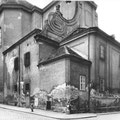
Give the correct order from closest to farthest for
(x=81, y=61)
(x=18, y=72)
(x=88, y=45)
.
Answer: (x=81, y=61) → (x=88, y=45) → (x=18, y=72)

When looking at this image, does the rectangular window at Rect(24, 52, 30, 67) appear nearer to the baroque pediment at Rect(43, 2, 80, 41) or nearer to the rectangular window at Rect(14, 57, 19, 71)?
the rectangular window at Rect(14, 57, 19, 71)

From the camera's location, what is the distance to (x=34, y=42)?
19.9 meters

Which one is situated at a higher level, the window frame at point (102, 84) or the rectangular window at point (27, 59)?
the rectangular window at point (27, 59)

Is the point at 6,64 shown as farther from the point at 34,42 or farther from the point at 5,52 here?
the point at 34,42

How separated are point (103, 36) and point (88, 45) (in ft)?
7.03

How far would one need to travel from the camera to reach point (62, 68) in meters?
16.0

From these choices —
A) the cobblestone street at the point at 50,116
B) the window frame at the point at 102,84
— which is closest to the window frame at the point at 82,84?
the window frame at the point at 102,84

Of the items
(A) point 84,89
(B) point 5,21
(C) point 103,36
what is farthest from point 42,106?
(B) point 5,21

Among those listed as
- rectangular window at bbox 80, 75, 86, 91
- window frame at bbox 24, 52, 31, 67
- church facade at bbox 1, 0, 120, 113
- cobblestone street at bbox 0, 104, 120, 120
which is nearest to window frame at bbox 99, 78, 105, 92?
church facade at bbox 1, 0, 120, 113

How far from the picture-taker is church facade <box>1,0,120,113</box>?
1595 cm

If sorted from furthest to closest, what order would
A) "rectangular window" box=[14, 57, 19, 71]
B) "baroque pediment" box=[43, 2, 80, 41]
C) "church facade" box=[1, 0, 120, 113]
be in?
"rectangular window" box=[14, 57, 19, 71] → "baroque pediment" box=[43, 2, 80, 41] → "church facade" box=[1, 0, 120, 113]

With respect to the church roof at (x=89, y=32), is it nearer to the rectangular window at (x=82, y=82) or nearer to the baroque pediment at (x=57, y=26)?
the baroque pediment at (x=57, y=26)

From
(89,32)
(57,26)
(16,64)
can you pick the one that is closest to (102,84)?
(89,32)

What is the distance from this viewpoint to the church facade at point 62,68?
1595cm
